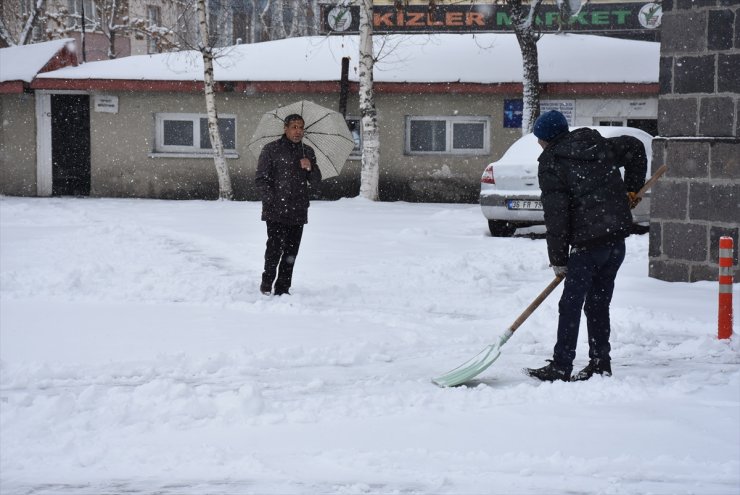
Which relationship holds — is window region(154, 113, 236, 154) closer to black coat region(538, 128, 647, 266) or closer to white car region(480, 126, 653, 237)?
white car region(480, 126, 653, 237)

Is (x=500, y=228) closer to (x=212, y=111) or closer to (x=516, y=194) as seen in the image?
(x=516, y=194)

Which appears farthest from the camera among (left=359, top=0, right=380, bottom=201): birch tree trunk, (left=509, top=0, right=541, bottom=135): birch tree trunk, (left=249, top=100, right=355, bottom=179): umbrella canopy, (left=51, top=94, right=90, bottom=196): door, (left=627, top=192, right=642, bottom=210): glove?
(left=51, top=94, right=90, bottom=196): door

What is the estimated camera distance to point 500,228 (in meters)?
13.8

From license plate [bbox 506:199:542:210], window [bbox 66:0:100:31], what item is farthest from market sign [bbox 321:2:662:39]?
window [bbox 66:0:100:31]

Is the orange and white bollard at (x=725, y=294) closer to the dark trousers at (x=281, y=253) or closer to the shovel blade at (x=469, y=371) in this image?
the shovel blade at (x=469, y=371)

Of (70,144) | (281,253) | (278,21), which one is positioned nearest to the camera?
(281,253)

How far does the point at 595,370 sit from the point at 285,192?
3644 millimetres

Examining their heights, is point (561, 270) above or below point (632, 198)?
below

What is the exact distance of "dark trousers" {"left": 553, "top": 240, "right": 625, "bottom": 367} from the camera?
213 inches

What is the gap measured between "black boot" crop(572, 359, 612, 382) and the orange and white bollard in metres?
1.46

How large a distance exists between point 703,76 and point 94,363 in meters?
6.32

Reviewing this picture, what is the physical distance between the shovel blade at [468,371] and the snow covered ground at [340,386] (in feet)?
0.27

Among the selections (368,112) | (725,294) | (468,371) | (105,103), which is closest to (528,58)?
(368,112)

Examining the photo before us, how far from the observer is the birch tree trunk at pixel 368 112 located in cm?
1988
